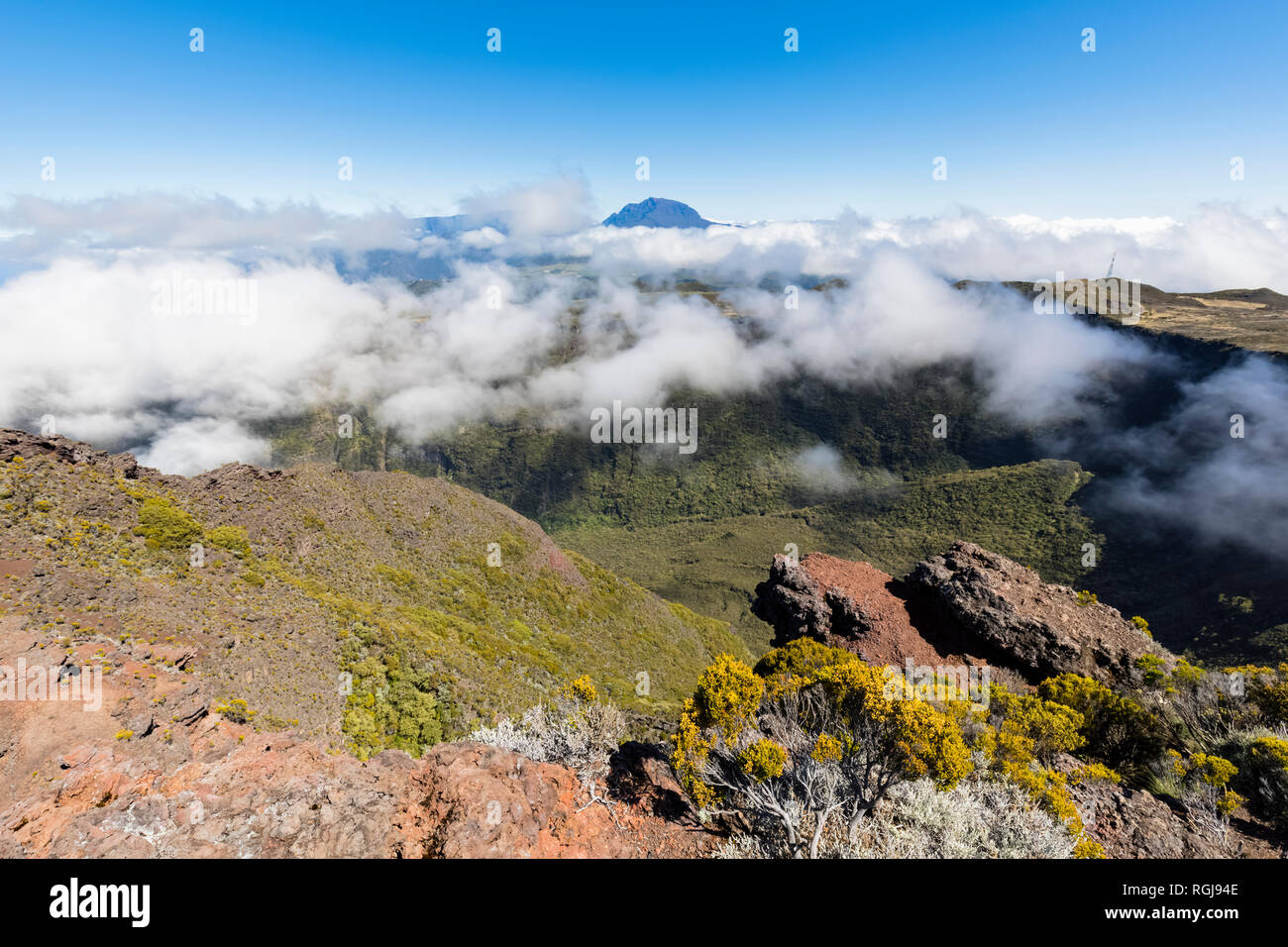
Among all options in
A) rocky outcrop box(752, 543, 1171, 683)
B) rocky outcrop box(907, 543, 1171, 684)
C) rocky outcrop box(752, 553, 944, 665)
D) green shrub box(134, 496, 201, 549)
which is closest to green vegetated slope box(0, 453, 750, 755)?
green shrub box(134, 496, 201, 549)

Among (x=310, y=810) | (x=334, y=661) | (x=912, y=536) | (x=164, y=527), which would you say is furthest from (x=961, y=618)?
(x=912, y=536)

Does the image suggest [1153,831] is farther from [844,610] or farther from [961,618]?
[844,610]

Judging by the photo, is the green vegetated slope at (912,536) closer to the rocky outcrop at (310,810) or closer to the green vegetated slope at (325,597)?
the green vegetated slope at (325,597)

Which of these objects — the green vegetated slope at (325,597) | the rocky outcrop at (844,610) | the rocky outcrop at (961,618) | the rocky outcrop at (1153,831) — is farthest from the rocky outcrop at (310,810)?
the rocky outcrop at (961,618)

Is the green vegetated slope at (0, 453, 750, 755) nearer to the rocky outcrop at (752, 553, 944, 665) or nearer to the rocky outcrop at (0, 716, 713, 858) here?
the rocky outcrop at (0, 716, 713, 858)

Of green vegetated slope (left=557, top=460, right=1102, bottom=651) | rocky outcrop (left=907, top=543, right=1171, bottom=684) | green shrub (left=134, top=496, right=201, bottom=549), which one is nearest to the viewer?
rocky outcrop (left=907, top=543, right=1171, bottom=684)

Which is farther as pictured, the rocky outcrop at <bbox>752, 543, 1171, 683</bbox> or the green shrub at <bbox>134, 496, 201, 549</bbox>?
the green shrub at <bbox>134, 496, 201, 549</bbox>

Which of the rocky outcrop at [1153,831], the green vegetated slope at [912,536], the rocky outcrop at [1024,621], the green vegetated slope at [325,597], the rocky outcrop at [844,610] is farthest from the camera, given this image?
the green vegetated slope at [912,536]
